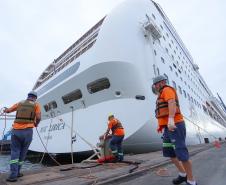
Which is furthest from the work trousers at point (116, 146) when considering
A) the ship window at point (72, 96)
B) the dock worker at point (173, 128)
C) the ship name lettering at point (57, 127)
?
the ship name lettering at point (57, 127)

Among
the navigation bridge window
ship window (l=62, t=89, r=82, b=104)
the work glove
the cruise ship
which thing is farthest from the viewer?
ship window (l=62, t=89, r=82, b=104)

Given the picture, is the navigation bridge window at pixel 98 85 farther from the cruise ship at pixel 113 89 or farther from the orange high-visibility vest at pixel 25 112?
the orange high-visibility vest at pixel 25 112

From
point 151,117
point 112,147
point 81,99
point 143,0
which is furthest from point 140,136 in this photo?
point 143,0

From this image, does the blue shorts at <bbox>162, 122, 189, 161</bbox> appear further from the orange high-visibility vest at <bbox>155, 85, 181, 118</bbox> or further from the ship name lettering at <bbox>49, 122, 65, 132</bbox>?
the ship name lettering at <bbox>49, 122, 65, 132</bbox>

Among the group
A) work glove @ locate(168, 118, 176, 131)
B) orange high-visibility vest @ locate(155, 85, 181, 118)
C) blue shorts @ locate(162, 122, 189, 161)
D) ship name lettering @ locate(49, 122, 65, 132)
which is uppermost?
ship name lettering @ locate(49, 122, 65, 132)

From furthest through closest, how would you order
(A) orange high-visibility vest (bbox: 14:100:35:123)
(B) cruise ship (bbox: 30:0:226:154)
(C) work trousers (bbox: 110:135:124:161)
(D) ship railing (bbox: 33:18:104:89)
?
(D) ship railing (bbox: 33:18:104:89) → (B) cruise ship (bbox: 30:0:226:154) → (C) work trousers (bbox: 110:135:124:161) → (A) orange high-visibility vest (bbox: 14:100:35:123)

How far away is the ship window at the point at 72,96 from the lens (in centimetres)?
1140

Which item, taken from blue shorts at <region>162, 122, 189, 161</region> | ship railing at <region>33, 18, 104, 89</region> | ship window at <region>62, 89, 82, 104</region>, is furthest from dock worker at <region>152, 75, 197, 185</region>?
ship railing at <region>33, 18, 104, 89</region>

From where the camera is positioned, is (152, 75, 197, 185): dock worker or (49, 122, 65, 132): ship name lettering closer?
(152, 75, 197, 185): dock worker

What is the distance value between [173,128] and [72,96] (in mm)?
9519

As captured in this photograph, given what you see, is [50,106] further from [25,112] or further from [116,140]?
[25,112]

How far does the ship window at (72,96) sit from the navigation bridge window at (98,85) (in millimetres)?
825

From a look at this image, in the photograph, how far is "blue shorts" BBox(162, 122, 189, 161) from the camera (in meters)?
2.98

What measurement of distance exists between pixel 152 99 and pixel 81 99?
3.39 metres
